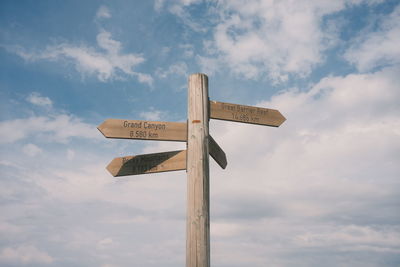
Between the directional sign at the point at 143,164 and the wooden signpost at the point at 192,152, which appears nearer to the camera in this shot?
the wooden signpost at the point at 192,152

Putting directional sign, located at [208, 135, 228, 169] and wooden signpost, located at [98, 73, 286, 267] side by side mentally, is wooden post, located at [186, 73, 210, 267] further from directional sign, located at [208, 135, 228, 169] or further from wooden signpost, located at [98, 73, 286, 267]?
directional sign, located at [208, 135, 228, 169]

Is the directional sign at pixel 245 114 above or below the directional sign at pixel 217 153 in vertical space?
above

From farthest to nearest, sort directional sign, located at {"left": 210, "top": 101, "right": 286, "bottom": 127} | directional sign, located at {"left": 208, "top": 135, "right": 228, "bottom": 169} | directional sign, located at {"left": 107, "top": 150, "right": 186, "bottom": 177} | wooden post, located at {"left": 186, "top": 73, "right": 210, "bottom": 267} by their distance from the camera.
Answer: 1. directional sign, located at {"left": 210, "top": 101, "right": 286, "bottom": 127}
2. directional sign, located at {"left": 208, "top": 135, "right": 228, "bottom": 169}
3. directional sign, located at {"left": 107, "top": 150, "right": 186, "bottom": 177}
4. wooden post, located at {"left": 186, "top": 73, "right": 210, "bottom": 267}

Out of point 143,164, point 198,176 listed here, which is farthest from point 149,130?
point 198,176

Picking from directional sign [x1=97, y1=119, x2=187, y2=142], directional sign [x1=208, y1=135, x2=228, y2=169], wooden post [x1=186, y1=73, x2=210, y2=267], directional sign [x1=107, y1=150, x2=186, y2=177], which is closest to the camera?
wooden post [x1=186, y1=73, x2=210, y2=267]

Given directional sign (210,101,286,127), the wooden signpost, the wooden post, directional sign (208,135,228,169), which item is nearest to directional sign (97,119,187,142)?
the wooden signpost

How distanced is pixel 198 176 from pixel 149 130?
980mm

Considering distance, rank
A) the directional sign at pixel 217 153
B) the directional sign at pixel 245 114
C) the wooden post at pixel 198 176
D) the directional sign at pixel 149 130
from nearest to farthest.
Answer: the wooden post at pixel 198 176 < the directional sign at pixel 149 130 < the directional sign at pixel 217 153 < the directional sign at pixel 245 114

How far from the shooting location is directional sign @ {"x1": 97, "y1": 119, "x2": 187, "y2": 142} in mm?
4754

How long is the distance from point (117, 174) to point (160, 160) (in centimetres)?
65

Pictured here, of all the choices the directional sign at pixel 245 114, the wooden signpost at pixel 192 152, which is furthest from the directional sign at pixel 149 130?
the directional sign at pixel 245 114

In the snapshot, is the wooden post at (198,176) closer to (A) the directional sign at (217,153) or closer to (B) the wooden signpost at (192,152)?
(B) the wooden signpost at (192,152)

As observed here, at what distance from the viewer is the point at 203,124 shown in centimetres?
483

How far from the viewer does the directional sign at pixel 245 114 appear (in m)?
5.12
